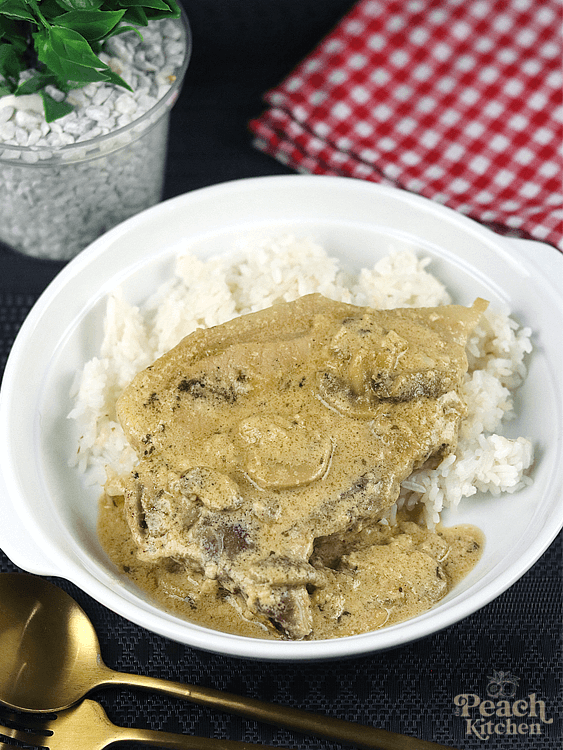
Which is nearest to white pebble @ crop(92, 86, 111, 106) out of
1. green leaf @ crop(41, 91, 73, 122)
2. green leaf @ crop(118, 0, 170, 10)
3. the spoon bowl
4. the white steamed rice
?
green leaf @ crop(41, 91, 73, 122)

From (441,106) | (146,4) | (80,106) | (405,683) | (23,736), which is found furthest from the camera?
(441,106)

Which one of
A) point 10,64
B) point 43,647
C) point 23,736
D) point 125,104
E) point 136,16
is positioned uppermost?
point 136,16

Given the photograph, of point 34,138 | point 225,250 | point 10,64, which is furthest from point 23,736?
point 10,64

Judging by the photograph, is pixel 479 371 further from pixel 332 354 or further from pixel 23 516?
pixel 23 516

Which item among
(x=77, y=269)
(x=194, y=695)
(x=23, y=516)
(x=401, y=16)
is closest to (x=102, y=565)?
(x=23, y=516)

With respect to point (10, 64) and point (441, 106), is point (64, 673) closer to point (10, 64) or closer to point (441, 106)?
point (10, 64)

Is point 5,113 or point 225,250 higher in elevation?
point 5,113

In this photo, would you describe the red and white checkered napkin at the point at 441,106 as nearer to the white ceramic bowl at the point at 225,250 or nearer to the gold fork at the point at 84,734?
the white ceramic bowl at the point at 225,250

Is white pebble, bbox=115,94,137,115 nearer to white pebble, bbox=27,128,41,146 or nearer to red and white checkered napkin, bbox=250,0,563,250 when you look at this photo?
white pebble, bbox=27,128,41,146

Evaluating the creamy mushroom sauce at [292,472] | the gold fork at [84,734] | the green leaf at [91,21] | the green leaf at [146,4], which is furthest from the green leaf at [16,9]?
the gold fork at [84,734]
